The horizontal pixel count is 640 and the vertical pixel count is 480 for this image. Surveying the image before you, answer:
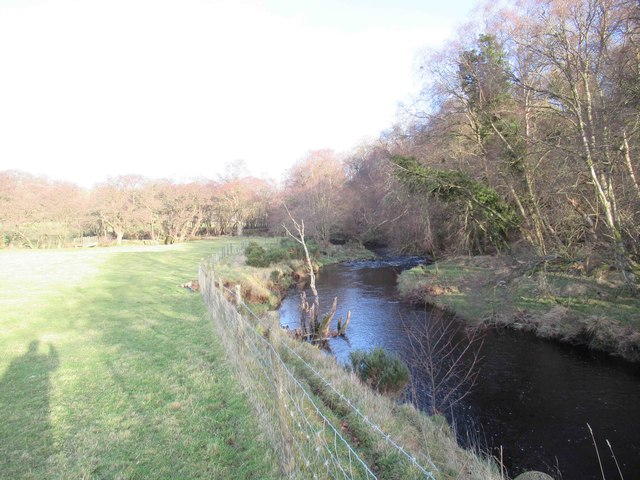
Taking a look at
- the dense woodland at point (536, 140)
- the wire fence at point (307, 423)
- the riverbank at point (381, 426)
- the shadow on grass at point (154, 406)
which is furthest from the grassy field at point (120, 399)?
the dense woodland at point (536, 140)

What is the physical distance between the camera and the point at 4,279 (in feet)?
63.7

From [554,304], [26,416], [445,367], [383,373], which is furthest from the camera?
[554,304]

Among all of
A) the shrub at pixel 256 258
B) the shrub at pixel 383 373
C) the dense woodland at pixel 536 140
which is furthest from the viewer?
the shrub at pixel 256 258

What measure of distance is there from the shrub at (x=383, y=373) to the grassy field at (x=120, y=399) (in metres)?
3.69

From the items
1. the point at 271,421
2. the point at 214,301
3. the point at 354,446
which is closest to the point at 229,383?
the point at 271,421

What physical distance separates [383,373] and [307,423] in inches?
202

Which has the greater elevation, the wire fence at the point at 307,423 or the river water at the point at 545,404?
the wire fence at the point at 307,423

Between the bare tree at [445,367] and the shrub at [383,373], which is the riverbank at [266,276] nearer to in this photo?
the shrub at [383,373]

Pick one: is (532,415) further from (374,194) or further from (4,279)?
(374,194)

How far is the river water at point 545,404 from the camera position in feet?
23.6

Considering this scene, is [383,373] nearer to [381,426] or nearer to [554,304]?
[381,426]

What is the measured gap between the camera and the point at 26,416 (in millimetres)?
5633

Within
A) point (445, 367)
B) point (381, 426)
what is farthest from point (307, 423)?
point (445, 367)

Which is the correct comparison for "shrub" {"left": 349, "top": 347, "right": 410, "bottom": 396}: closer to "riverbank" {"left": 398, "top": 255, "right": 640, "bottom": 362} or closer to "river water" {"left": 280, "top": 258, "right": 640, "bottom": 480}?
"river water" {"left": 280, "top": 258, "right": 640, "bottom": 480}
